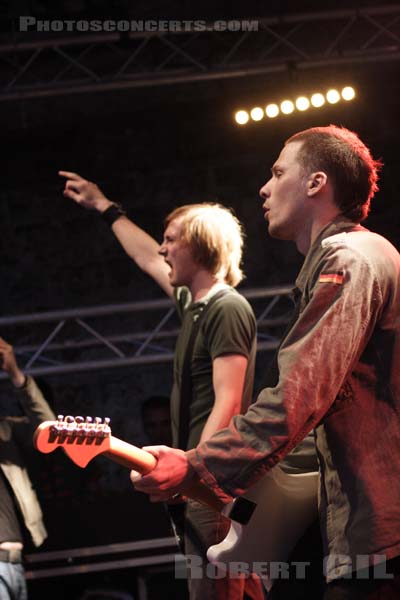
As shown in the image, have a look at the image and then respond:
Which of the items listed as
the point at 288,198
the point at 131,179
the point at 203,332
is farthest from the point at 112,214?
the point at 131,179

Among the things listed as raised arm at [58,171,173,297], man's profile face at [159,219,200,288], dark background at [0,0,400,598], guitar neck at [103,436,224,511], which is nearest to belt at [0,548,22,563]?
raised arm at [58,171,173,297]

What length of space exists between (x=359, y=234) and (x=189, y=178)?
22.1 feet

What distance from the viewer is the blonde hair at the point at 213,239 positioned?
11.4 feet

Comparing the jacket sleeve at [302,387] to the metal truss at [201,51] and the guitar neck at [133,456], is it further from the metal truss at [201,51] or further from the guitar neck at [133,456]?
the metal truss at [201,51]

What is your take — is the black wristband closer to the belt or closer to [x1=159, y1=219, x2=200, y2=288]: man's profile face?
[x1=159, y1=219, x2=200, y2=288]: man's profile face

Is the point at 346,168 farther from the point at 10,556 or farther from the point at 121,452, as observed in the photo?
the point at 10,556

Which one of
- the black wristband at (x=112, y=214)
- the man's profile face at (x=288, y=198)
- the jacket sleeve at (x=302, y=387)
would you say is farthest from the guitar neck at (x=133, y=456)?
the black wristband at (x=112, y=214)

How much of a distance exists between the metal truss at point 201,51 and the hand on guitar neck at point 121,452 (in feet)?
16.2

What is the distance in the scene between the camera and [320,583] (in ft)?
7.18

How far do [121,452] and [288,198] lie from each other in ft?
2.78

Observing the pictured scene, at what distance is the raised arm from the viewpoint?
3812 millimetres

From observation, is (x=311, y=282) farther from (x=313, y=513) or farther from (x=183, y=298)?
(x=183, y=298)

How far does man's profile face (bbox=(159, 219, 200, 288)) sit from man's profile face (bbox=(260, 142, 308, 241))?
3.50ft

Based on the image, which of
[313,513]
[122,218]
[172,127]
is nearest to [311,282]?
[313,513]
